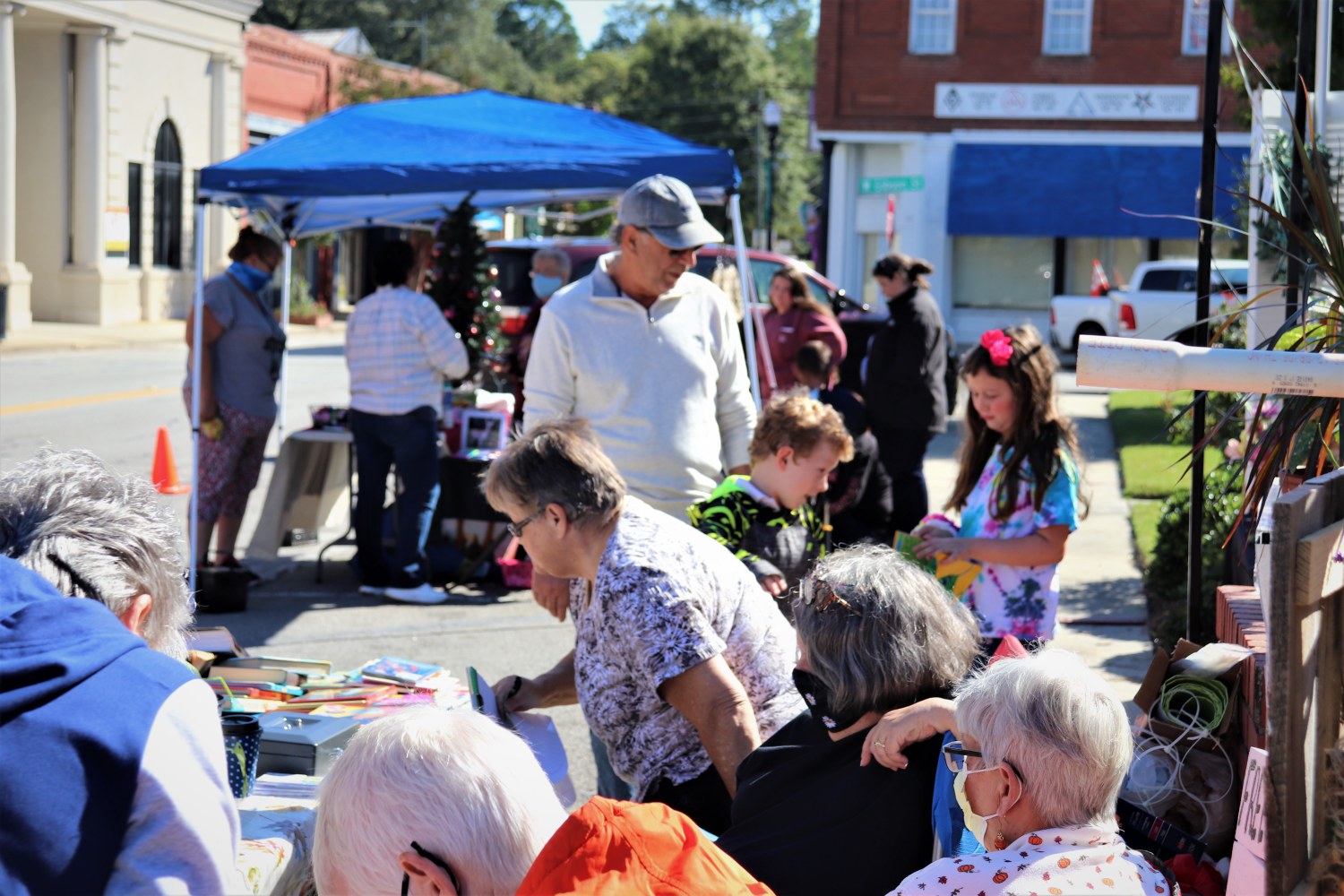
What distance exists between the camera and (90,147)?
2633 centimetres

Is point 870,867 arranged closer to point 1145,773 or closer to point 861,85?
point 1145,773

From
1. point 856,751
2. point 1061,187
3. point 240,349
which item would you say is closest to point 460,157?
point 240,349

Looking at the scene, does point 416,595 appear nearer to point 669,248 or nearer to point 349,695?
point 669,248

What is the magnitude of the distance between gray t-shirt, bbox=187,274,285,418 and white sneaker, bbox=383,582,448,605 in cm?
120

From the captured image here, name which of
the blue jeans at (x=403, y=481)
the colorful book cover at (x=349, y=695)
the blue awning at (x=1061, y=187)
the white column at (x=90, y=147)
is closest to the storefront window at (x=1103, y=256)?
the blue awning at (x=1061, y=187)

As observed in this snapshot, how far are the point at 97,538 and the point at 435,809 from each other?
2.27 feet

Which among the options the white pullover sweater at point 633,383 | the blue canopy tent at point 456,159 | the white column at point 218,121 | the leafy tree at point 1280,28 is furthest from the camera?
the white column at point 218,121

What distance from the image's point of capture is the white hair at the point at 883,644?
103 inches

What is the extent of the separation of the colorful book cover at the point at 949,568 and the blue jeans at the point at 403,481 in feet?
13.4

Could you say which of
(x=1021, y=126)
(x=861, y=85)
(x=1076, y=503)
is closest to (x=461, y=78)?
(x=861, y=85)

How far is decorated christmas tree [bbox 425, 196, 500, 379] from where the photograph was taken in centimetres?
980

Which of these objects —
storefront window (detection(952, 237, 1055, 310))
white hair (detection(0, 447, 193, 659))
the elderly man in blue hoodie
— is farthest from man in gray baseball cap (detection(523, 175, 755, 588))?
storefront window (detection(952, 237, 1055, 310))

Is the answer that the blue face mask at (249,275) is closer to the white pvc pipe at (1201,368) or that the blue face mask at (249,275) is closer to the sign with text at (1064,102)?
the white pvc pipe at (1201,368)

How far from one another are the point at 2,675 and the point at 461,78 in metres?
44.4
